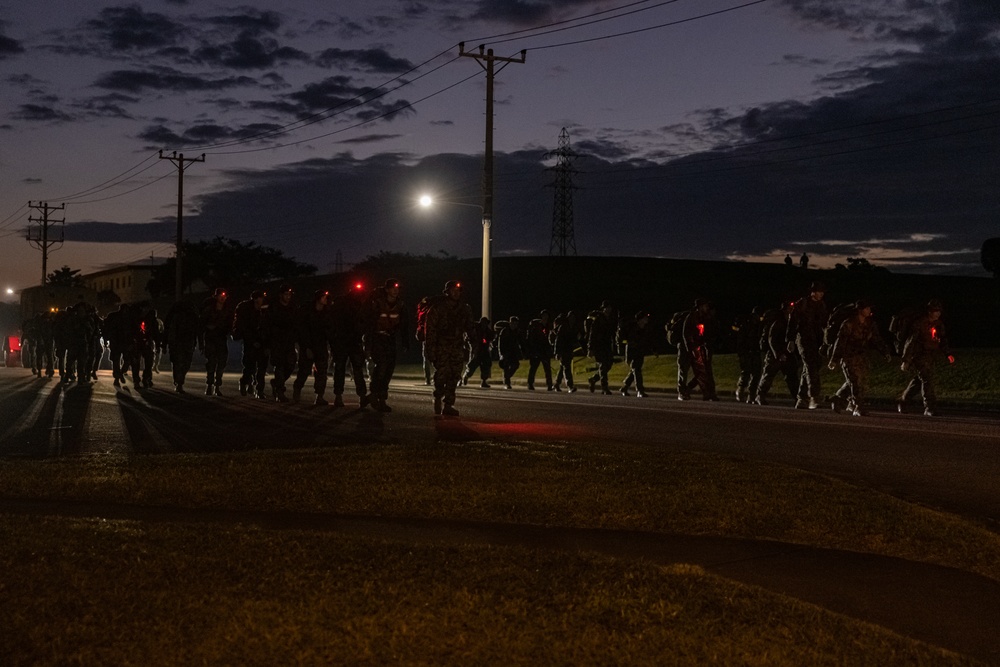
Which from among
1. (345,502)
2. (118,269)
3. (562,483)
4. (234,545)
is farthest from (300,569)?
(118,269)

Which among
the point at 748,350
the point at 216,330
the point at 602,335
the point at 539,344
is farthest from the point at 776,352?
the point at 216,330

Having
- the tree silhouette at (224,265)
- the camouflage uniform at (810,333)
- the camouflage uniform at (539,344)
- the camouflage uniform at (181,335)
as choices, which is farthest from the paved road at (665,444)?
the tree silhouette at (224,265)

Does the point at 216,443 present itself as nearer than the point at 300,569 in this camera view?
No

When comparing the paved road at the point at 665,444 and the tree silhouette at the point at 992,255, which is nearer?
the paved road at the point at 665,444

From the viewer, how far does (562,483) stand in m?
10.4

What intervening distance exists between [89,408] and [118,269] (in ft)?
420

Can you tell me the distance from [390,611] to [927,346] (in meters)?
15.2

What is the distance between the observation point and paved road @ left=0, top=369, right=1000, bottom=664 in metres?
6.98

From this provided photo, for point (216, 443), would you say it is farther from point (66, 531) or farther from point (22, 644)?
point (22, 644)

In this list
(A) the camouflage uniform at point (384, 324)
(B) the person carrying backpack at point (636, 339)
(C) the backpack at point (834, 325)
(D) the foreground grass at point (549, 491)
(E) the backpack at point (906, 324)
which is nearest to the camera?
(D) the foreground grass at point (549, 491)

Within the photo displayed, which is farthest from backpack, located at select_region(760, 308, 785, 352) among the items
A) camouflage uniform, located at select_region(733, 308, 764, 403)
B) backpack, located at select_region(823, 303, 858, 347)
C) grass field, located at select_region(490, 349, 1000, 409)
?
grass field, located at select_region(490, 349, 1000, 409)

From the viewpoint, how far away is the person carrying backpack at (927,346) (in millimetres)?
19406

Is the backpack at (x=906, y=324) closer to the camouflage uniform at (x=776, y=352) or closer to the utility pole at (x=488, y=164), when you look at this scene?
the camouflage uniform at (x=776, y=352)

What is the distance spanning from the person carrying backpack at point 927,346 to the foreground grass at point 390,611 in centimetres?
1344
